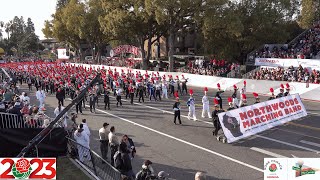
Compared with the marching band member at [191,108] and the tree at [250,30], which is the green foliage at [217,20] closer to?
the tree at [250,30]

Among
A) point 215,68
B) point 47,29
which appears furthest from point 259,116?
point 47,29

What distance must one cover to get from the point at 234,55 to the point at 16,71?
1049 inches

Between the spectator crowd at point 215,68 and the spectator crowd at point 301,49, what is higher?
the spectator crowd at point 301,49

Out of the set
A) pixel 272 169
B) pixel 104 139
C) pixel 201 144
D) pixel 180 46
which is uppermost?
pixel 180 46

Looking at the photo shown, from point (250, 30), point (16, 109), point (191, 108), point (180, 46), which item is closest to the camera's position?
point (16, 109)

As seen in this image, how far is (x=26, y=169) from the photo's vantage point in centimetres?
812

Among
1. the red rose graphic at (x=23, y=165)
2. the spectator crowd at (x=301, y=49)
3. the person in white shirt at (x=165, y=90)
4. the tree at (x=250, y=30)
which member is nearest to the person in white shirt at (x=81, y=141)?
the red rose graphic at (x=23, y=165)

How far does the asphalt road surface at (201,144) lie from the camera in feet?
37.5

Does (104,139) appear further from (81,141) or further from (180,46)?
(180,46)

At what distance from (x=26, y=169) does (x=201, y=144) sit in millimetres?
7676

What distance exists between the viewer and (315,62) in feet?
95.6

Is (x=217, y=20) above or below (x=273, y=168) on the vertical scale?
above

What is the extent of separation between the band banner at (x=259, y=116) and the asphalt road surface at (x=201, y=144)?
1.08 feet

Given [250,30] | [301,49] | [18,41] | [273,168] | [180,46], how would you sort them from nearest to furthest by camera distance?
[273,168], [301,49], [250,30], [180,46], [18,41]
